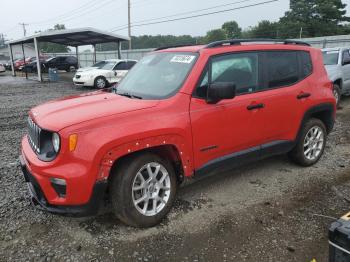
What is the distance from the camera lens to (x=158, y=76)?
403 cm

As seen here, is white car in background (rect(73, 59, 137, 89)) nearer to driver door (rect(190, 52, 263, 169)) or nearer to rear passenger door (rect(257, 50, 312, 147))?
rear passenger door (rect(257, 50, 312, 147))

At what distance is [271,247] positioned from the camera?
3.18m

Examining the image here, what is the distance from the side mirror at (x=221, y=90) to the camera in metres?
3.45

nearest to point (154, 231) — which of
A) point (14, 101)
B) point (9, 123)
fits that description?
point (9, 123)

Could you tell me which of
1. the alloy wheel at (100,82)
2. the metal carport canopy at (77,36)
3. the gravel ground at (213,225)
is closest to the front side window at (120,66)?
the alloy wheel at (100,82)

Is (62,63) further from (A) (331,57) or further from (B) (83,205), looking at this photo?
(B) (83,205)

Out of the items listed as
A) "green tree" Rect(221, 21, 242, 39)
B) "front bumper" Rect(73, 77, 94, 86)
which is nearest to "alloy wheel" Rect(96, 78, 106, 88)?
"front bumper" Rect(73, 77, 94, 86)

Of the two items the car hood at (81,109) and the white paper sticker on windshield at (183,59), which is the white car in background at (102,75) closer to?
the white paper sticker on windshield at (183,59)

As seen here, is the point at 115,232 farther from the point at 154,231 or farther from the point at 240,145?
the point at 240,145

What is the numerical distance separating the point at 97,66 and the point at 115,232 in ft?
53.1

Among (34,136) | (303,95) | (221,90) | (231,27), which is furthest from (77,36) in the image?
(231,27)

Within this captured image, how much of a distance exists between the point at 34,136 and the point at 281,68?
3.20 m

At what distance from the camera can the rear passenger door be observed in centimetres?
427

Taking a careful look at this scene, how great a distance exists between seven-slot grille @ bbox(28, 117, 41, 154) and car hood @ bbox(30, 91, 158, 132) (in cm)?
7
